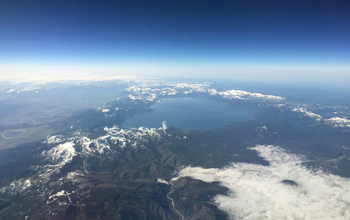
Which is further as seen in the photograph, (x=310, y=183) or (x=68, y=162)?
(x=68, y=162)

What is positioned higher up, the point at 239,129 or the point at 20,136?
the point at 239,129

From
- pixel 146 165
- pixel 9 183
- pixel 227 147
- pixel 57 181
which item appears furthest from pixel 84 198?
pixel 227 147

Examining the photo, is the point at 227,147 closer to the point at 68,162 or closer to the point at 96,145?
the point at 96,145

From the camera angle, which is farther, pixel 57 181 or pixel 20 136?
pixel 20 136

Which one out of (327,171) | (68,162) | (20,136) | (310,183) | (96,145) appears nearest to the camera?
(310,183)

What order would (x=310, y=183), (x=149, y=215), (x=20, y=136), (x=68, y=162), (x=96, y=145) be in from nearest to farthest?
(x=149, y=215), (x=310, y=183), (x=68, y=162), (x=96, y=145), (x=20, y=136)

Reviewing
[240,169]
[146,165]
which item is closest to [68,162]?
[146,165]

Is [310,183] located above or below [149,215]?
above

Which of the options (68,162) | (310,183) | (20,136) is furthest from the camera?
(20,136)

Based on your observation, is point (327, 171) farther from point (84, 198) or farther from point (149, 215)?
point (84, 198)
